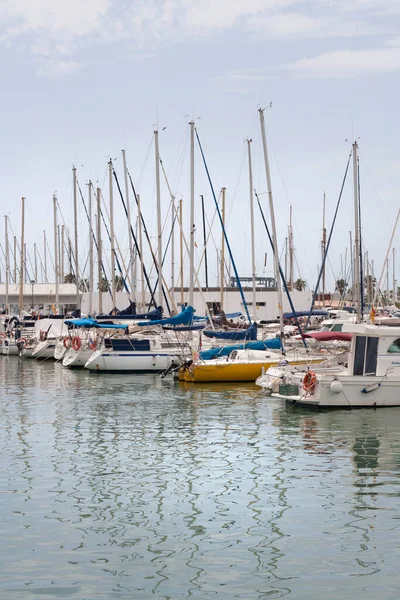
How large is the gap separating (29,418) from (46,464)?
9.37 m

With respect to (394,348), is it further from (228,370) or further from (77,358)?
(77,358)

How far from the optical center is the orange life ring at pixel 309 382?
3084 centimetres

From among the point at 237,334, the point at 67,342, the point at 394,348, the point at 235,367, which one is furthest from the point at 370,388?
the point at 67,342

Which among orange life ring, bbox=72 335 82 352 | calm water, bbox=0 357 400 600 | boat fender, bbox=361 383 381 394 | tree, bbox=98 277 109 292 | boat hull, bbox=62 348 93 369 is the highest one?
tree, bbox=98 277 109 292

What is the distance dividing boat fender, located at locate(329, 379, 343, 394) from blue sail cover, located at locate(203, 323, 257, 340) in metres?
17.4

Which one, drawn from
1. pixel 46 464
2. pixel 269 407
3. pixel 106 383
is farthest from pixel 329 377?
pixel 106 383

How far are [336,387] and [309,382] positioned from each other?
1.10 metres

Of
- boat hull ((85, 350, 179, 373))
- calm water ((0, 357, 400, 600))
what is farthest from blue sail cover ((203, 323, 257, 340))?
calm water ((0, 357, 400, 600))

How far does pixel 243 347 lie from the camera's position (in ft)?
147

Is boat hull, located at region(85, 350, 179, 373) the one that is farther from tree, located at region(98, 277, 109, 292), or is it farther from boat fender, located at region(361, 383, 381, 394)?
tree, located at region(98, 277, 109, 292)

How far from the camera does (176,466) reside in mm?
21469

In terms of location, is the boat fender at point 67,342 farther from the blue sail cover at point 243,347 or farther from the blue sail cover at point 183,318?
the blue sail cover at point 243,347

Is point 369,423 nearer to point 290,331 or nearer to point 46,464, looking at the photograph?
point 46,464

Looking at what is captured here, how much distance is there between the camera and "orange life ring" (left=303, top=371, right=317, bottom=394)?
101 feet
